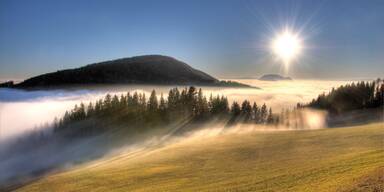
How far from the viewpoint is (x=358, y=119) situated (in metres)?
199

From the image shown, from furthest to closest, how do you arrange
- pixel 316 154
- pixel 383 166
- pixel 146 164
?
pixel 146 164 < pixel 316 154 < pixel 383 166

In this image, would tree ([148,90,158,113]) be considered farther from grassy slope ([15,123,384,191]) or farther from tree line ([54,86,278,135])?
grassy slope ([15,123,384,191])

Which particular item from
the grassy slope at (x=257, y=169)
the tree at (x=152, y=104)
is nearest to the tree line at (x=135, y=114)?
the tree at (x=152, y=104)

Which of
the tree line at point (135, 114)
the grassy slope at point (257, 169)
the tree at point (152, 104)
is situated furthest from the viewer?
the tree at point (152, 104)

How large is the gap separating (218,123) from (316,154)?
114997 millimetres

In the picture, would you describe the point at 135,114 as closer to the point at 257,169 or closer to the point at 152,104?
the point at 152,104

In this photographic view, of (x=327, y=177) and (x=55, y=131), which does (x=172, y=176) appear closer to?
(x=327, y=177)


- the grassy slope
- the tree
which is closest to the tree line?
the tree

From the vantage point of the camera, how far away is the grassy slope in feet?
150

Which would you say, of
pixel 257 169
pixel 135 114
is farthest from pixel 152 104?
pixel 257 169

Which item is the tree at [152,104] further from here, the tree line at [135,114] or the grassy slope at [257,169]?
the grassy slope at [257,169]

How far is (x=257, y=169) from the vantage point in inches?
2510

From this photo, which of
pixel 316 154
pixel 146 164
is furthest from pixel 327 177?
pixel 146 164

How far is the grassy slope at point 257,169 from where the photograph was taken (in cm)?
4584
